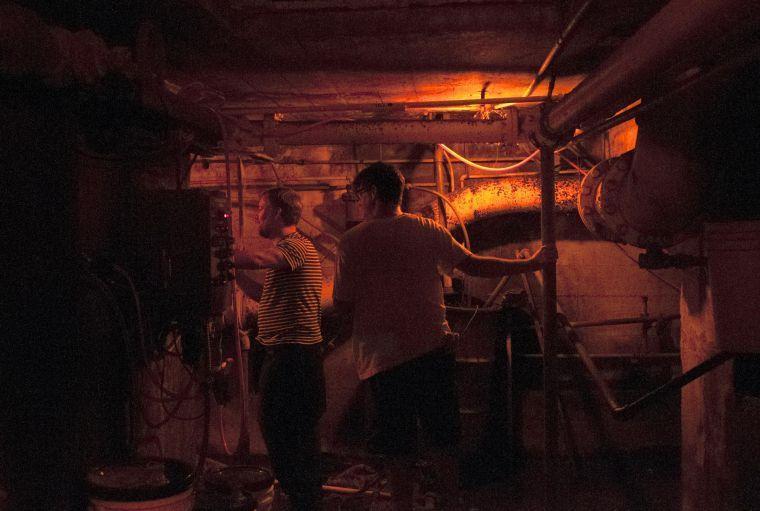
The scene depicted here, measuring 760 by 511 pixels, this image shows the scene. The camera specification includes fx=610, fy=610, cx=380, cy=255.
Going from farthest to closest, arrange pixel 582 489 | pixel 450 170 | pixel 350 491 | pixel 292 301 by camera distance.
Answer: pixel 450 170 → pixel 582 489 → pixel 350 491 → pixel 292 301

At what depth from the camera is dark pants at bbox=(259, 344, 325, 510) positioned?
4.23 metres

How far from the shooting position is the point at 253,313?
6887 mm

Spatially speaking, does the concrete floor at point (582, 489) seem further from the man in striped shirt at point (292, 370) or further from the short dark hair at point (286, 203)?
the short dark hair at point (286, 203)

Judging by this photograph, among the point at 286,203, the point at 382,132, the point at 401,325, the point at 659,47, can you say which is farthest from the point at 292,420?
the point at 659,47

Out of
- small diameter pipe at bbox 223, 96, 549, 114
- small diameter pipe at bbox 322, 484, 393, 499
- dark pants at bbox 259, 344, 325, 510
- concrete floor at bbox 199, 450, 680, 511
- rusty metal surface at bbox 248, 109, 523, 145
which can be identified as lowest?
concrete floor at bbox 199, 450, 680, 511

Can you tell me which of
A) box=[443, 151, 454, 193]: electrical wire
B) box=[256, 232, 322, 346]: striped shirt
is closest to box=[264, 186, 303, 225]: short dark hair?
box=[256, 232, 322, 346]: striped shirt

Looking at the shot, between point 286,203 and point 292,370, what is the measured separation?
123 cm

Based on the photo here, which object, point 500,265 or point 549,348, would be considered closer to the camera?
point 500,265

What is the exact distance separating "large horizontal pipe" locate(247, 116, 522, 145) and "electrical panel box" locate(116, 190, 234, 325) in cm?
112

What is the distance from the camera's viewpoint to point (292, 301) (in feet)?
14.3

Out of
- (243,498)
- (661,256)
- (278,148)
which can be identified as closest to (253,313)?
(278,148)

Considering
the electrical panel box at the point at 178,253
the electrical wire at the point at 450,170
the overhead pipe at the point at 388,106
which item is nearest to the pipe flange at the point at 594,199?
the overhead pipe at the point at 388,106

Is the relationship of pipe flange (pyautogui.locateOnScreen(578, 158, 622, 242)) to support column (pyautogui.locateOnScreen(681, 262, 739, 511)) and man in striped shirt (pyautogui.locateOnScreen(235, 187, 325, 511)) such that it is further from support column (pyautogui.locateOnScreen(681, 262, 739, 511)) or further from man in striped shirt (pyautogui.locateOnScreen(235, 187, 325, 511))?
man in striped shirt (pyautogui.locateOnScreen(235, 187, 325, 511))

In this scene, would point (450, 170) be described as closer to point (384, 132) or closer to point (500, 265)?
point (384, 132)
